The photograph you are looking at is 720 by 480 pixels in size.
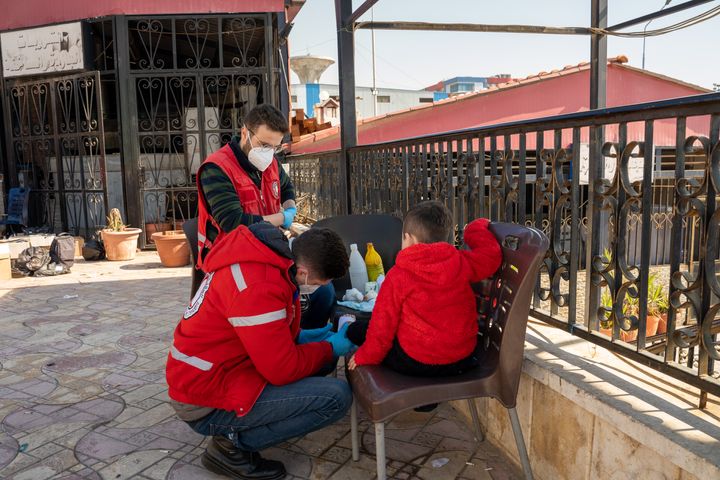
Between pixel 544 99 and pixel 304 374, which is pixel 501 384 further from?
pixel 544 99

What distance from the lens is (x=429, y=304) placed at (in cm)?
218

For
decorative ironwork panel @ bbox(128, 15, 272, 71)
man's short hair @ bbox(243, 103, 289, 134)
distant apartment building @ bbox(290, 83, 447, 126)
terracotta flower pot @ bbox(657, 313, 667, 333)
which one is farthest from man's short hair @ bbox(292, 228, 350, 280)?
distant apartment building @ bbox(290, 83, 447, 126)

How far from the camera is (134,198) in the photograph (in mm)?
8977

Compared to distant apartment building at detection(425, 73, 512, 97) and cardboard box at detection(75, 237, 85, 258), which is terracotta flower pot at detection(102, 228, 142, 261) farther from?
distant apartment building at detection(425, 73, 512, 97)

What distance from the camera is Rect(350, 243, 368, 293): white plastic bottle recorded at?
3.31m

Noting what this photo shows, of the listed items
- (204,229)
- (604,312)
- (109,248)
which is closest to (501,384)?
(604,312)

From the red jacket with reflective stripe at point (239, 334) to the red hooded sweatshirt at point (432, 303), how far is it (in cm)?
35

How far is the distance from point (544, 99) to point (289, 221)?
10987mm

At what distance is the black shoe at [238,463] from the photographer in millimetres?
2469

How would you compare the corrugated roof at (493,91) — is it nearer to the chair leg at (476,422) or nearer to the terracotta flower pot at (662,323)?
the terracotta flower pot at (662,323)

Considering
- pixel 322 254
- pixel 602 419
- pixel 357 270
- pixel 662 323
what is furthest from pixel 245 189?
pixel 662 323

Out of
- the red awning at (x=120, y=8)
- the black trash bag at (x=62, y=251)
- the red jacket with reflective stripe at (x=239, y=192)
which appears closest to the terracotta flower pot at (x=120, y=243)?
the black trash bag at (x=62, y=251)

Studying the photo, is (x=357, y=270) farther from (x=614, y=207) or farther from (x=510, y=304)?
(x=614, y=207)

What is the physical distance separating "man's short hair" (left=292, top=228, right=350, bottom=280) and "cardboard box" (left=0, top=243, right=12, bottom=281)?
6116mm
